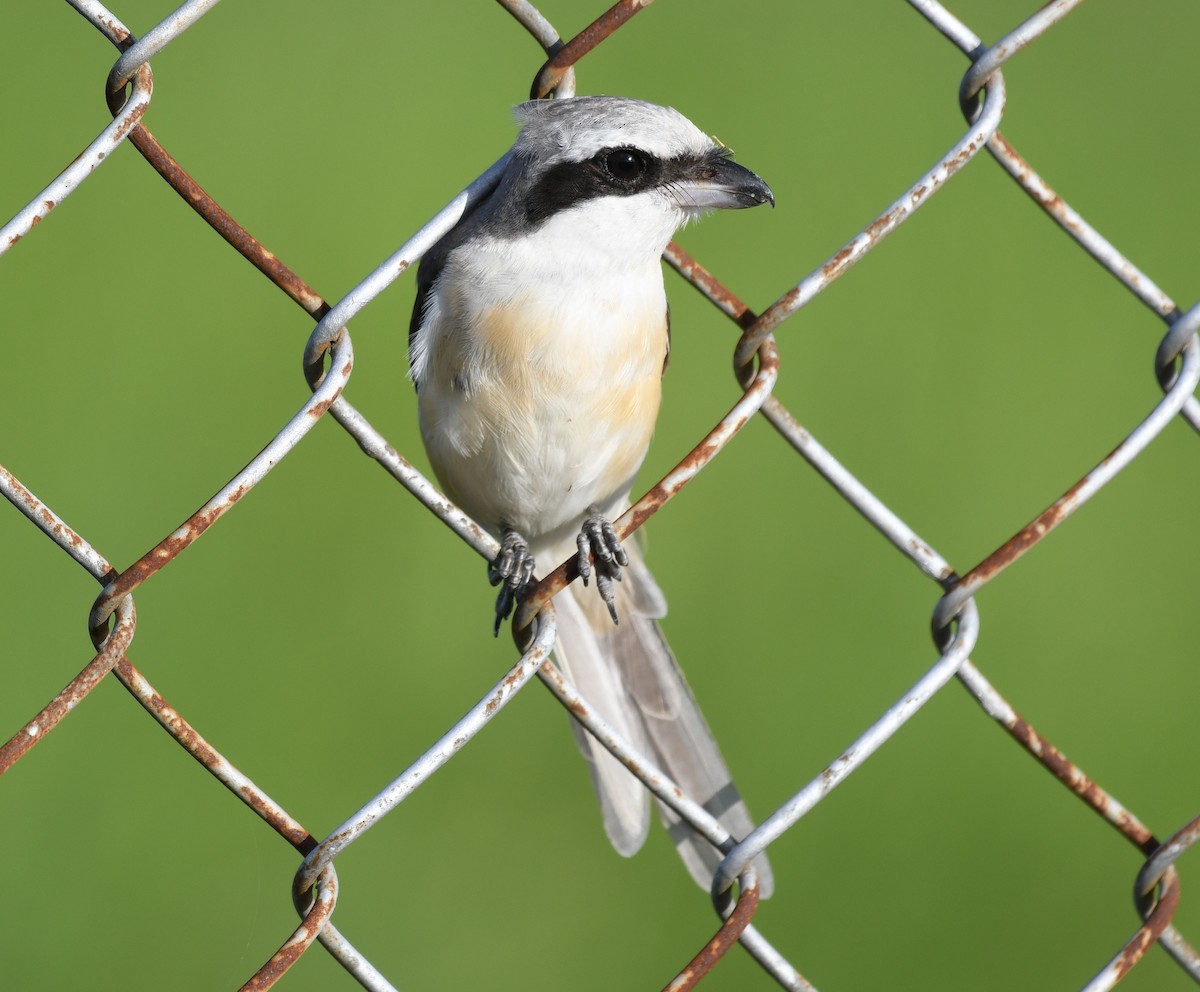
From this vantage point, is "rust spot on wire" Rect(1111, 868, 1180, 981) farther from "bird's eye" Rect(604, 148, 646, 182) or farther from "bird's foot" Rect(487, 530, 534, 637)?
"bird's eye" Rect(604, 148, 646, 182)

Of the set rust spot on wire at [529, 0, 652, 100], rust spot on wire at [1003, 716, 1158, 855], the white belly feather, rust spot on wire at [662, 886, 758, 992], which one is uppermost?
rust spot on wire at [529, 0, 652, 100]

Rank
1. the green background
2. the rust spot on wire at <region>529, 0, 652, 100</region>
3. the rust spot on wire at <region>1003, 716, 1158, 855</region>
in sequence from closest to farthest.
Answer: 1. the rust spot on wire at <region>529, 0, 652, 100</region>
2. the rust spot on wire at <region>1003, 716, 1158, 855</region>
3. the green background

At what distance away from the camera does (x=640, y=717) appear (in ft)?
8.93

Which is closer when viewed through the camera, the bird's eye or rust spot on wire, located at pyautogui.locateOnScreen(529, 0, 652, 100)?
rust spot on wire, located at pyautogui.locateOnScreen(529, 0, 652, 100)

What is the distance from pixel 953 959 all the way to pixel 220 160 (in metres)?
3.51

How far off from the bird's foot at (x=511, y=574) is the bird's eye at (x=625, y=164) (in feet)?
2.08

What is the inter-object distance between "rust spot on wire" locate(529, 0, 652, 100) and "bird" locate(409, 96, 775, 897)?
314 mm

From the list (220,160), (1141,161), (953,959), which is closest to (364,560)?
(220,160)

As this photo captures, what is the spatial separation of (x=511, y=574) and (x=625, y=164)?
2.28ft

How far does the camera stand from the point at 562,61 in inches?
72.9

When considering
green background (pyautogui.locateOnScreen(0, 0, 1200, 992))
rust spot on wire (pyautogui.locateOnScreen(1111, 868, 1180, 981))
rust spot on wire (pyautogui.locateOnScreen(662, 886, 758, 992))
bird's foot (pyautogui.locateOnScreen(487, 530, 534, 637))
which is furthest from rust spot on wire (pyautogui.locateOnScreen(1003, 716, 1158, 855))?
green background (pyautogui.locateOnScreen(0, 0, 1200, 992))

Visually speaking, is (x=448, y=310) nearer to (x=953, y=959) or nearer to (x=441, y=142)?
(x=953, y=959)

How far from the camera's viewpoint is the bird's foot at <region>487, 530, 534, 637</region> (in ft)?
8.09

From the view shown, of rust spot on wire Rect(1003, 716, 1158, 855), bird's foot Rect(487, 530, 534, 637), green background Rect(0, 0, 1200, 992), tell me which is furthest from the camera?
green background Rect(0, 0, 1200, 992)
